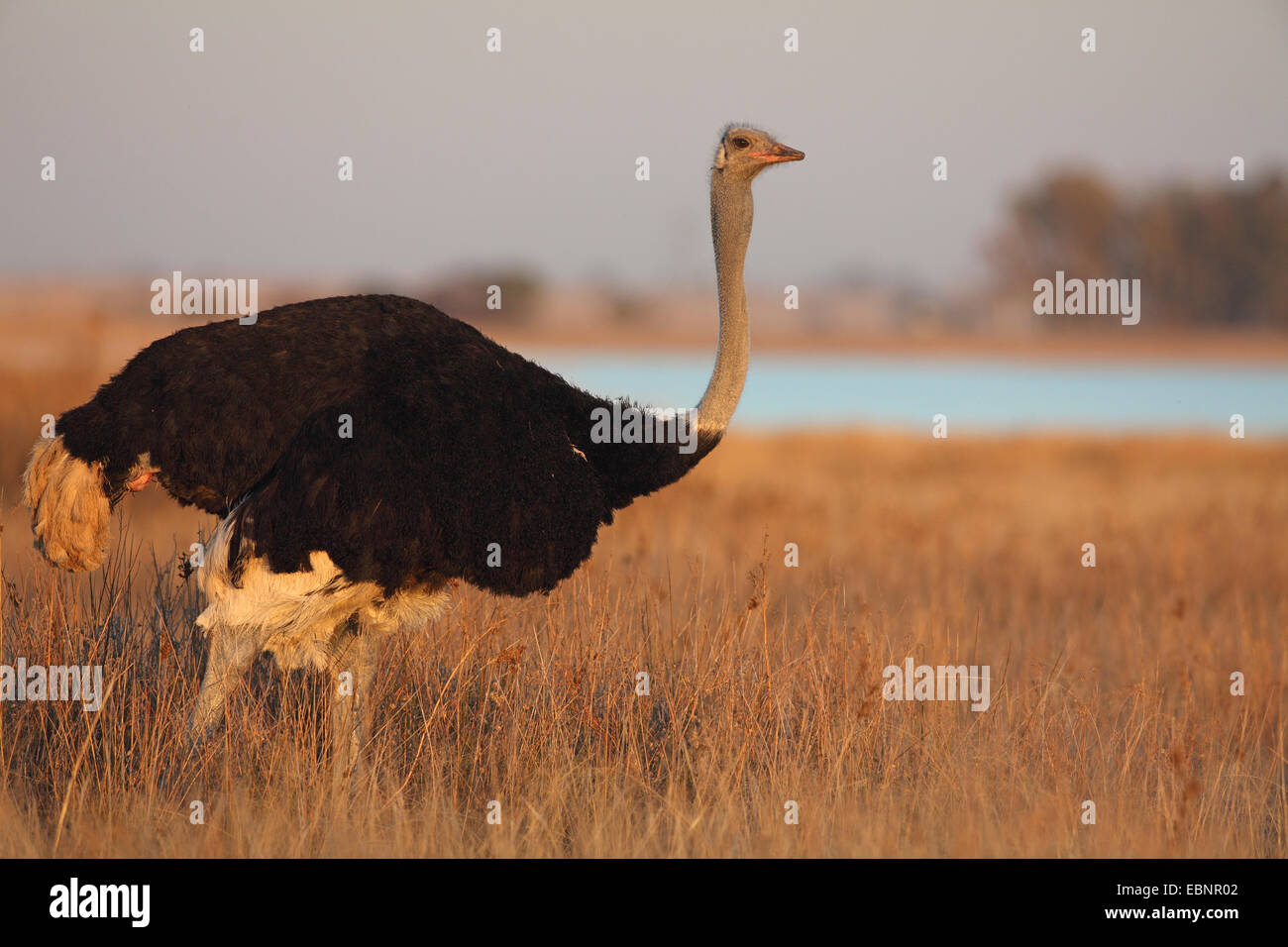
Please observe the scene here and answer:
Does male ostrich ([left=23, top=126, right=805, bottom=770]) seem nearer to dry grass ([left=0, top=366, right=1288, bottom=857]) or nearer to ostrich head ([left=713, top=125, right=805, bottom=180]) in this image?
dry grass ([left=0, top=366, right=1288, bottom=857])

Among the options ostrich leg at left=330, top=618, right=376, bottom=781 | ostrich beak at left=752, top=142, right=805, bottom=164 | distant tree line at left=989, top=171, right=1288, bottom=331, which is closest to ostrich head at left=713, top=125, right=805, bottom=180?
ostrich beak at left=752, top=142, right=805, bottom=164

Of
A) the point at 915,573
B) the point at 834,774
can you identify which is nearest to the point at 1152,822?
the point at 834,774

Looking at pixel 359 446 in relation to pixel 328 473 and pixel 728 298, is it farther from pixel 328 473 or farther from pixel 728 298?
pixel 728 298

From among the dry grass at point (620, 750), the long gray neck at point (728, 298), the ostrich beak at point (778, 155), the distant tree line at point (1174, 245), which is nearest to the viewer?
the dry grass at point (620, 750)

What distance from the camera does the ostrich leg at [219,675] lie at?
4855 millimetres

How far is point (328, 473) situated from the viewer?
15.3 ft

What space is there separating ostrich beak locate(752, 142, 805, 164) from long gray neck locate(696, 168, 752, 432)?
0.12m

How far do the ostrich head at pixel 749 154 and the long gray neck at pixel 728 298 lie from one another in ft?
0.13

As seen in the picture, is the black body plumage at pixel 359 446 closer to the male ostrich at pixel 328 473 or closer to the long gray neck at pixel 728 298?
the male ostrich at pixel 328 473

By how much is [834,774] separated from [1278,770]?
234 cm

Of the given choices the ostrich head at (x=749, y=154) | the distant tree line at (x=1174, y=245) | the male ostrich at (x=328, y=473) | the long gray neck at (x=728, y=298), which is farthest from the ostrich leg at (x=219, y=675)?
the distant tree line at (x=1174, y=245)

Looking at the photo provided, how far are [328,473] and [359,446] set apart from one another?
140 millimetres

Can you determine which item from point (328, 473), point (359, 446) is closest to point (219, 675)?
point (328, 473)

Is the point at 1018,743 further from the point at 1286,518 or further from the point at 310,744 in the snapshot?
the point at 1286,518
